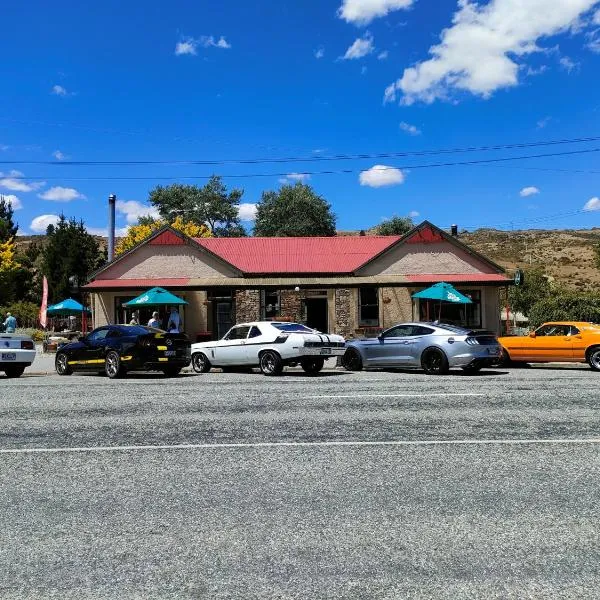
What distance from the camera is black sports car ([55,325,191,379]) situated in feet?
54.3

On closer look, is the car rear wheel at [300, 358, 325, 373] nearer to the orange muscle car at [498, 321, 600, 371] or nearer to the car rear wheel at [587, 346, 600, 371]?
the orange muscle car at [498, 321, 600, 371]

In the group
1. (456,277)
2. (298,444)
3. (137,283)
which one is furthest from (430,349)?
(137,283)

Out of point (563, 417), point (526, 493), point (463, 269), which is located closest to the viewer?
point (526, 493)

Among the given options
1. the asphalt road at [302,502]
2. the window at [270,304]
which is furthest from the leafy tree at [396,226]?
the asphalt road at [302,502]

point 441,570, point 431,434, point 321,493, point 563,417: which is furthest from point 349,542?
point 563,417

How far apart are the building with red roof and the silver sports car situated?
10083mm

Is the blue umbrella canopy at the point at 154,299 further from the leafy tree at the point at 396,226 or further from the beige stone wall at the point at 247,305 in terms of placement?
the leafy tree at the point at 396,226

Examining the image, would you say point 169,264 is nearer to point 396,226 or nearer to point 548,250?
point 396,226

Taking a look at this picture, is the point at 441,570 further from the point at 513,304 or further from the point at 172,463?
the point at 513,304

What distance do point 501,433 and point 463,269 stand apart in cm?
2171

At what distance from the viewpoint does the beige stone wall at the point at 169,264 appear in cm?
2850

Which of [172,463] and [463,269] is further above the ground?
[463,269]

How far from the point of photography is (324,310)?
29125 mm

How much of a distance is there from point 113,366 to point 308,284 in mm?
12441
